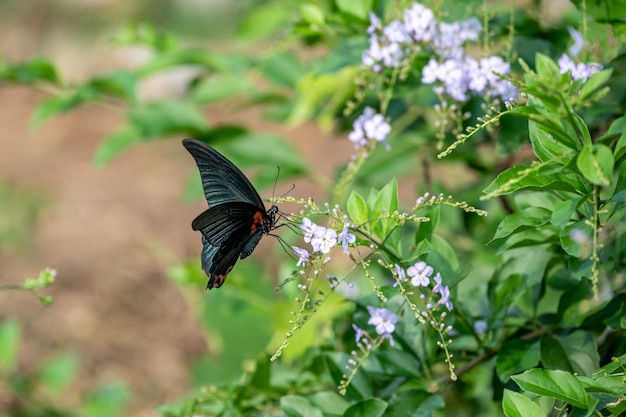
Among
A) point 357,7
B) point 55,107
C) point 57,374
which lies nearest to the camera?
point 357,7

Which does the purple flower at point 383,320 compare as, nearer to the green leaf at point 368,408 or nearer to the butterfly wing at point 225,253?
the green leaf at point 368,408

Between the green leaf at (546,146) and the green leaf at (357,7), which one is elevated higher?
the green leaf at (357,7)

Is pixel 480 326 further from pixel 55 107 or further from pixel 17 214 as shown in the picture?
pixel 17 214

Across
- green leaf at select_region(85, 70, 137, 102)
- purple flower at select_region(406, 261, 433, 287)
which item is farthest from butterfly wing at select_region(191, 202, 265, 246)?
green leaf at select_region(85, 70, 137, 102)

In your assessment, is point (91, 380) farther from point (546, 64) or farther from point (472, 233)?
point (546, 64)

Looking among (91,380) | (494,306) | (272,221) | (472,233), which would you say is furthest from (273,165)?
(91,380)

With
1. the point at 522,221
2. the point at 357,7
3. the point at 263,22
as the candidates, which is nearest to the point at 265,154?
the point at 263,22

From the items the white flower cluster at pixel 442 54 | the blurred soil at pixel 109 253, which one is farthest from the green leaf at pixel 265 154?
the blurred soil at pixel 109 253
